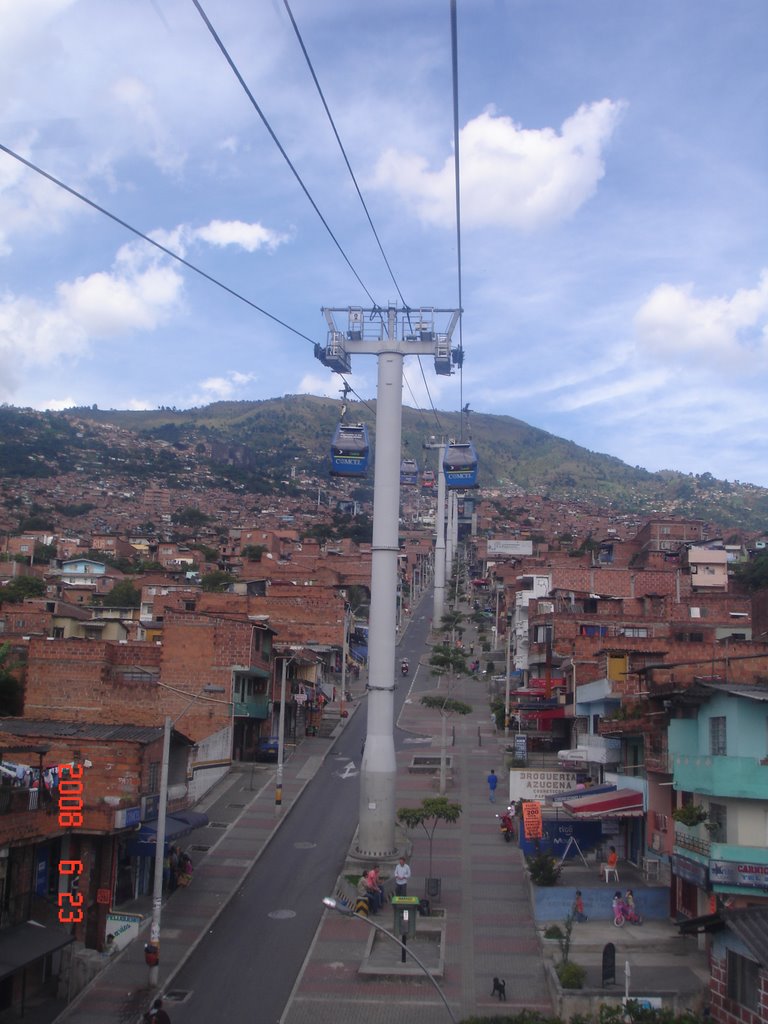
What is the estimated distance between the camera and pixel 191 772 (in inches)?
1323

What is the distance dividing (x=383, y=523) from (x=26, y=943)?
1412cm

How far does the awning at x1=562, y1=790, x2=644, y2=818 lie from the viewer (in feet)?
81.5

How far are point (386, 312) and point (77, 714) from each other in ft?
62.0

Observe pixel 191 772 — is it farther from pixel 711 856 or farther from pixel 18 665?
A: pixel 711 856

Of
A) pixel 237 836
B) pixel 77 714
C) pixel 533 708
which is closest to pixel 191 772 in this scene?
pixel 237 836

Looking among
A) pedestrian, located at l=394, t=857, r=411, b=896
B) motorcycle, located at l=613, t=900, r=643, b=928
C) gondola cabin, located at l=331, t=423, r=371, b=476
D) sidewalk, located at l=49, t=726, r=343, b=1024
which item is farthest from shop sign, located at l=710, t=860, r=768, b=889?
gondola cabin, located at l=331, t=423, r=371, b=476

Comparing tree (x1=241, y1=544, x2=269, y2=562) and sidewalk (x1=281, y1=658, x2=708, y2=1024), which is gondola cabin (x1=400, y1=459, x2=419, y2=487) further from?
sidewalk (x1=281, y1=658, x2=708, y2=1024)

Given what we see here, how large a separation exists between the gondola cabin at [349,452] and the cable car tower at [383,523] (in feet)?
3.02

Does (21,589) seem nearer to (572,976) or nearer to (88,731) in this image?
(88,731)

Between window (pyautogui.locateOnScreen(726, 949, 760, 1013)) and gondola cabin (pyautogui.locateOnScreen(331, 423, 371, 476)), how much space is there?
1792cm

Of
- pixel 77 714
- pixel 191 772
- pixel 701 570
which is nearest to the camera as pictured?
pixel 191 772

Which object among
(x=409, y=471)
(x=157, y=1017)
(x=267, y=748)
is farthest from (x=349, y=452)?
(x=409, y=471)

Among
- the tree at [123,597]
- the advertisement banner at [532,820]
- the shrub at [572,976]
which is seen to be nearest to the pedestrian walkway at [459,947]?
the shrub at [572,976]

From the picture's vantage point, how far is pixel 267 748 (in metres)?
41.5
